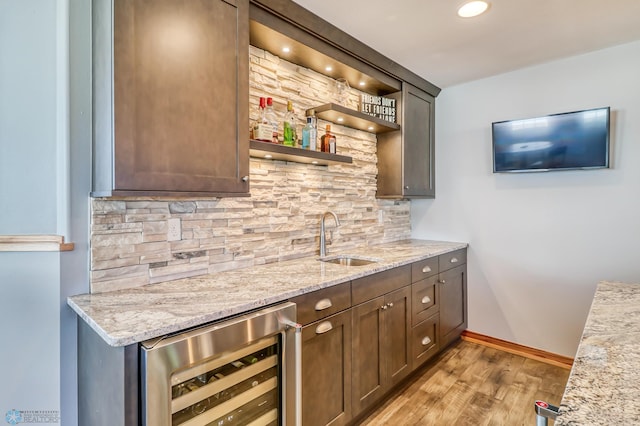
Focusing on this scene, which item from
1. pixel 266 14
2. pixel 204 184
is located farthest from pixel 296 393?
pixel 266 14

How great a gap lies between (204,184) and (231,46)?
685 mm

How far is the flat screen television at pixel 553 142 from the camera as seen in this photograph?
2490 millimetres

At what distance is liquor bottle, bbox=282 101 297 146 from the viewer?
216 cm

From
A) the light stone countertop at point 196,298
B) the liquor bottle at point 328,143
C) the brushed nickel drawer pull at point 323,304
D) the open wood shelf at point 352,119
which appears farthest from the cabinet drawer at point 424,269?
the open wood shelf at point 352,119

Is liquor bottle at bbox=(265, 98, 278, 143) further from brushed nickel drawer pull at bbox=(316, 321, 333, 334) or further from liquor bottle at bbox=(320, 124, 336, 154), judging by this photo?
brushed nickel drawer pull at bbox=(316, 321, 333, 334)

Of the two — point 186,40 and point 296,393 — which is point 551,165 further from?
point 186,40

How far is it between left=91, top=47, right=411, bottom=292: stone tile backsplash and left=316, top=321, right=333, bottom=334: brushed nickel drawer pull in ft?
2.06

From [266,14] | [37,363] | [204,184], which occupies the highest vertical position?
[266,14]

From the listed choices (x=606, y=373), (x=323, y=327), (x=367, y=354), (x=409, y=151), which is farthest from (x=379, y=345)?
(x=409, y=151)

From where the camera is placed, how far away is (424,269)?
8.38 ft

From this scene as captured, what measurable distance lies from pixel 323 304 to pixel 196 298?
0.62 meters

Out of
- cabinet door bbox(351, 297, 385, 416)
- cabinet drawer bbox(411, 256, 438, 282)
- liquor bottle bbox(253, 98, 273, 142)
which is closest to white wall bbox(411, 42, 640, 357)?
cabinet drawer bbox(411, 256, 438, 282)

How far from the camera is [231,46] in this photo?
64.0 inches

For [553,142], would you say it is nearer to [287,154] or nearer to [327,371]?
[287,154]
